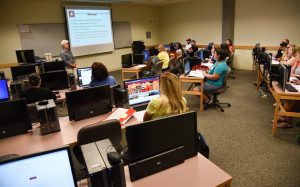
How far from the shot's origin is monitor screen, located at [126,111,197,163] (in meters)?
1.39

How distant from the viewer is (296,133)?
347 centimetres

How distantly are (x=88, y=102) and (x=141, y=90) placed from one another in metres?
0.74

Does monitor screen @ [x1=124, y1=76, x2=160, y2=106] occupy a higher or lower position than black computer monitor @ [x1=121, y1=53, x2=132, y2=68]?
lower

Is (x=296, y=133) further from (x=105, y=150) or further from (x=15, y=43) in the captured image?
(x=15, y=43)

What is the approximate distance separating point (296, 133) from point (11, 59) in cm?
768

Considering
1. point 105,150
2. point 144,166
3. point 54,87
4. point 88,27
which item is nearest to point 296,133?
point 144,166

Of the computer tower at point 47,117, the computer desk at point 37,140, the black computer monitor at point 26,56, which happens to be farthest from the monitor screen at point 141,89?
the black computer monitor at point 26,56

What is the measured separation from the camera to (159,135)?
1448 mm

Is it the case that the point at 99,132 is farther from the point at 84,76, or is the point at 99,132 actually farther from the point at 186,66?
the point at 186,66

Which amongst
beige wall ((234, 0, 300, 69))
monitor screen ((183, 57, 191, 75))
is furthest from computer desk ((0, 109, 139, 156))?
beige wall ((234, 0, 300, 69))

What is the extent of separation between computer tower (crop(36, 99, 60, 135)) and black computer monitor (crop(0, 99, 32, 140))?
0.19 m

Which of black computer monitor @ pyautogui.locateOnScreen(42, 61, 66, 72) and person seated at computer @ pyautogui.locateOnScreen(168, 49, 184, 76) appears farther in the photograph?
person seated at computer @ pyautogui.locateOnScreen(168, 49, 184, 76)

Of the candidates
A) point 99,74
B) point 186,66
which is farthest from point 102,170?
point 186,66

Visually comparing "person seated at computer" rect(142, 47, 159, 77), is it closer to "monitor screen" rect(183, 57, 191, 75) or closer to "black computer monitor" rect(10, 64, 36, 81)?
"monitor screen" rect(183, 57, 191, 75)
